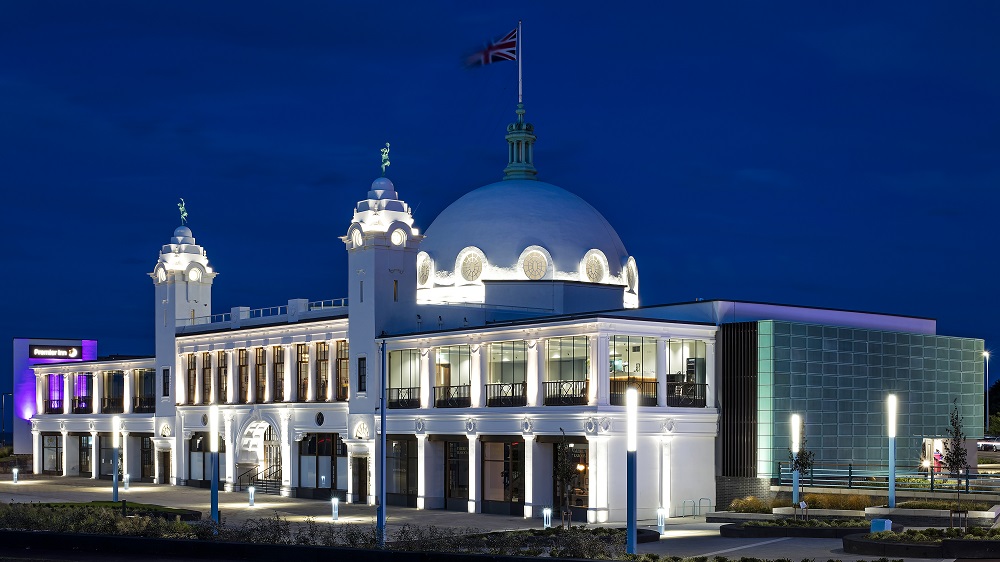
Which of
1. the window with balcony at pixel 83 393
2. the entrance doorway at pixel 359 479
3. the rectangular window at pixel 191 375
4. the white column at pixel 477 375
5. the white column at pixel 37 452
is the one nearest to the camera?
the white column at pixel 477 375

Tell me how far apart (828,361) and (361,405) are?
23113 mm

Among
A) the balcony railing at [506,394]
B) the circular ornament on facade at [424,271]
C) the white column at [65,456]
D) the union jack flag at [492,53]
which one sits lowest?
the white column at [65,456]

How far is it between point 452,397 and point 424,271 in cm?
1527

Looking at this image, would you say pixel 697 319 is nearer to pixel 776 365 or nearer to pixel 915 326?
pixel 776 365

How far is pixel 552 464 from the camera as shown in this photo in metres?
61.4

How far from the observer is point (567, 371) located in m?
62.4

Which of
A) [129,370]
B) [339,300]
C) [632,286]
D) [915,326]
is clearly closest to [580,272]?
[632,286]

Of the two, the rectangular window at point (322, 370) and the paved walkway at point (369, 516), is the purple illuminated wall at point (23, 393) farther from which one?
the rectangular window at point (322, 370)

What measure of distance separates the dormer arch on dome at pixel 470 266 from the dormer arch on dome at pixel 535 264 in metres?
1.97

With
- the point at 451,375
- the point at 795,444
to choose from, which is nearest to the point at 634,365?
the point at 795,444

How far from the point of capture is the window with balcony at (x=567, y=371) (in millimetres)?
59969

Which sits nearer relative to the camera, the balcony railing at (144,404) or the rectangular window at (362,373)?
the rectangular window at (362,373)

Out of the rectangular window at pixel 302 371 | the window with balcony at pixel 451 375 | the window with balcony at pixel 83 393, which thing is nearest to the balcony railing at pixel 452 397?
the window with balcony at pixel 451 375

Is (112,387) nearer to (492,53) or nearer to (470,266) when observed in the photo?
(470,266)
